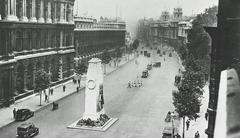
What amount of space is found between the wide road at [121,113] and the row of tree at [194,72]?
11.2 ft

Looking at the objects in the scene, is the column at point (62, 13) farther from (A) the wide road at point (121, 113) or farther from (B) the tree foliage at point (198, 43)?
(B) the tree foliage at point (198, 43)

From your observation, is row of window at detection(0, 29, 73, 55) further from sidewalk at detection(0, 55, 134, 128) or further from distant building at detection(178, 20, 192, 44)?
distant building at detection(178, 20, 192, 44)

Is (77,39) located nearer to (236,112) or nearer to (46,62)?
(46,62)

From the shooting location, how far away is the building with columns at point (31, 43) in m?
39.8

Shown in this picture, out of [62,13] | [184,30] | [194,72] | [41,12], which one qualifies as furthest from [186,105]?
[184,30]

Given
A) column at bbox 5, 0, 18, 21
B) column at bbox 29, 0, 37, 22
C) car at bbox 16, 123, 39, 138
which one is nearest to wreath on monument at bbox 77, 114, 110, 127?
car at bbox 16, 123, 39, 138

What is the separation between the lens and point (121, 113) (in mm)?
37906

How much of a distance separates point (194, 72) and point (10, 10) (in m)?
23.4

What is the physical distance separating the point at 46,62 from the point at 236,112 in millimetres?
52121

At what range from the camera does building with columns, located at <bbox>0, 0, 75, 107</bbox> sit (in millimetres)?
39750

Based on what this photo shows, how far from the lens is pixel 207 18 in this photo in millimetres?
83938

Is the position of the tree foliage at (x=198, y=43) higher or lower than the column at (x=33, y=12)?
lower

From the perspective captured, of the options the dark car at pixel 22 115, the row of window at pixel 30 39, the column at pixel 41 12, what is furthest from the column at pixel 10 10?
the dark car at pixel 22 115

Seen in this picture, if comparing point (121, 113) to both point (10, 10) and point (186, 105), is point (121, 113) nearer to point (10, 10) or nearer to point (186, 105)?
point (186, 105)
